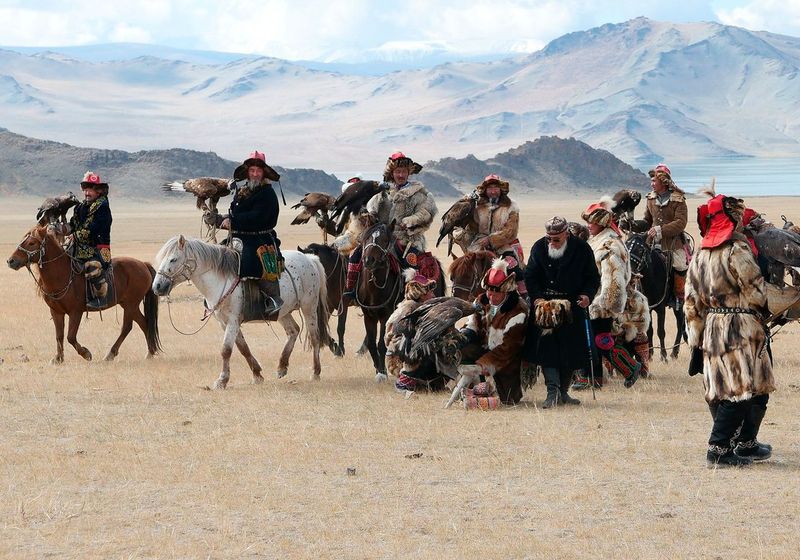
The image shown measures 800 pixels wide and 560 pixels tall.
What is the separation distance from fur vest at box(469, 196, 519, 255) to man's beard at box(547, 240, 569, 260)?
1871 mm

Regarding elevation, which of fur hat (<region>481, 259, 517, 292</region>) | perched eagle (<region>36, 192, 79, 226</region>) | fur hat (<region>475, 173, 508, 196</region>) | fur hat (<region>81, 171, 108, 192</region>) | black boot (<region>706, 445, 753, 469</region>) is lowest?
black boot (<region>706, 445, 753, 469</region>)

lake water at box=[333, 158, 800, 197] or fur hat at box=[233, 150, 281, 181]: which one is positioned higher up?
lake water at box=[333, 158, 800, 197]

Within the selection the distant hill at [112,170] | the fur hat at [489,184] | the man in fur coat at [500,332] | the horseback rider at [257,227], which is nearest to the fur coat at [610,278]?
the man in fur coat at [500,332]

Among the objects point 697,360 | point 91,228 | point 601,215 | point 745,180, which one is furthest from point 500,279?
point 745,180

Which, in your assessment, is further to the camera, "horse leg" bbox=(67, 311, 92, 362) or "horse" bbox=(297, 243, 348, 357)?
"horse" bbox=(297, 243, 348, 357)

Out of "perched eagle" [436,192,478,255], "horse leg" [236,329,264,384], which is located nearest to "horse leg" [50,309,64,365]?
"horse leg" [236,329,264,384]

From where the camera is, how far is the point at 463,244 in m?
12.5

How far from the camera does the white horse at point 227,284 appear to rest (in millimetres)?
11578

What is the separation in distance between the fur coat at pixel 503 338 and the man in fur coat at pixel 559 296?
107 millimetres

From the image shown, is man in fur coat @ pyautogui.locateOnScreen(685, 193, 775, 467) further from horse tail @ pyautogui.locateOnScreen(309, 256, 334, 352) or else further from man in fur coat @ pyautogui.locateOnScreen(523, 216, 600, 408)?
horse tail @ pyautogui.locateOnScreen(309, 256, 334, 352)

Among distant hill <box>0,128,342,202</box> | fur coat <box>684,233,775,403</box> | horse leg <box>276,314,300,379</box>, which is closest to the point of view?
fur coat <box>684,233,775,403</box>

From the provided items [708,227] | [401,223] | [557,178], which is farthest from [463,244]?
[557,178]

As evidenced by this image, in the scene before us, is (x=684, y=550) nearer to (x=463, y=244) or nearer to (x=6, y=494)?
(x=6, y=494)

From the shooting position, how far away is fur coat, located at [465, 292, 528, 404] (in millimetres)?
10133
